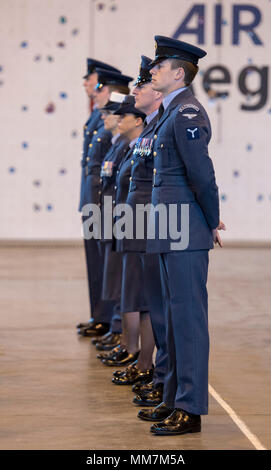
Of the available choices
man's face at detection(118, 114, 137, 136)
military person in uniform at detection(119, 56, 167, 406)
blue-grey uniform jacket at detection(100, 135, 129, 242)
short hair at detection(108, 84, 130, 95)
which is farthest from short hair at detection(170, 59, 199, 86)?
short hair at detection(108, 84, 130, 95)

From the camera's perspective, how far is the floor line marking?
3355 millimetres

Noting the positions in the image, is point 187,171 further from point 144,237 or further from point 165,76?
point 144,237

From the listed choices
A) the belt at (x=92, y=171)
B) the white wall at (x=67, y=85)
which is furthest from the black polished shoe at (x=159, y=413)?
the white wall at (x=67, y=85)

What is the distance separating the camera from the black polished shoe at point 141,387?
13.2 ft

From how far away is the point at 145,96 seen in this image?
4.13m

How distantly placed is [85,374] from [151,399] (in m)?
0.73

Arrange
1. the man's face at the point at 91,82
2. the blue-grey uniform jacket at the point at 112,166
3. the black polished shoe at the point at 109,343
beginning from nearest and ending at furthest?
the blue-grey uniform jacket at the point at 112,166 < the black polished shoe at the point at 109,343 < the man's face at the point at 91,82

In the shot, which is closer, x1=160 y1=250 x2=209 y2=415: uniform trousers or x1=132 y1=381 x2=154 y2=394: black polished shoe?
x1=160 y1=250 x2=209 y2=415: uniform trousers

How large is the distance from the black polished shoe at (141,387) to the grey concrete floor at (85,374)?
0.05 metres

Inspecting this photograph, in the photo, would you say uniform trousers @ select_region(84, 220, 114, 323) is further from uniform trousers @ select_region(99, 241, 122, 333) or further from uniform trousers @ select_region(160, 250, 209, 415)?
uniform trousers @ select_region(160, 250, 209, 415)

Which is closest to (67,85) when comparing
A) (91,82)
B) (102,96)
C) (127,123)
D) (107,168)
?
(91,82)

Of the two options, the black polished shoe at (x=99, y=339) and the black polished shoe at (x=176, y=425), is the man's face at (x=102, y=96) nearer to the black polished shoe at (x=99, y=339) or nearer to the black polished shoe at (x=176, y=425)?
the black polished shoe at (x=99, y=339)

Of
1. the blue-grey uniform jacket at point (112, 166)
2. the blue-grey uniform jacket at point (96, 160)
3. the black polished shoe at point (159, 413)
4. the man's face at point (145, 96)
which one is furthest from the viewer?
the blue-grey uniform jacket at point (96, 160)
